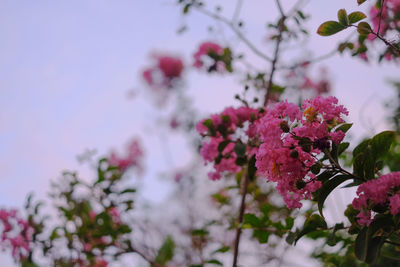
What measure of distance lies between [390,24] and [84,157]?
2.15 metres

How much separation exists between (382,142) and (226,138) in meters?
0.86

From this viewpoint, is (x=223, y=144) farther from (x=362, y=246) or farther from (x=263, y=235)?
(x=362, y=246)

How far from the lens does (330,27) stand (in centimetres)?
121

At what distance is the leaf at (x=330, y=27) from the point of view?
3.97 feet

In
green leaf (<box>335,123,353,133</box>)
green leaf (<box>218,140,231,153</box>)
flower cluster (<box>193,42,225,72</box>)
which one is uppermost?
flower cluster (<box>193,42,225,72</box>)

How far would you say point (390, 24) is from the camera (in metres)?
1.85

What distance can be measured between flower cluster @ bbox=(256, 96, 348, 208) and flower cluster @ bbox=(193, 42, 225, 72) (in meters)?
1.56

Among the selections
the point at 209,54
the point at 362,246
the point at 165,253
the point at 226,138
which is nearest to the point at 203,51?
the point at 209,54

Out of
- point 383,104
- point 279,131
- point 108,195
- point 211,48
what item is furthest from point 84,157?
point 383,104

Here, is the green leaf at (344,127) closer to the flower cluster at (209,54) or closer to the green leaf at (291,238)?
the green leaf at (291,238)

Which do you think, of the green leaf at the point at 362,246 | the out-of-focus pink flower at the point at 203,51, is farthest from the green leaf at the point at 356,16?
the out-of-focus pink flower at the point at 203,51

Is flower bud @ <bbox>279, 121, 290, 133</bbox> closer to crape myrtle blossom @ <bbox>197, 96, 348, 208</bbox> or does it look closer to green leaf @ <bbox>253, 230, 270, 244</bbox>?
crape myrtle blossom @ <bbox>197, 96, 348, 208</bbox>

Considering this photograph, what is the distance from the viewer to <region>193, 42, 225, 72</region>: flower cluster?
258cm

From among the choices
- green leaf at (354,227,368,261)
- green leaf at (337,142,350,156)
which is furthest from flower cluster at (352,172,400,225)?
green leaf at (337,142,350,156)
